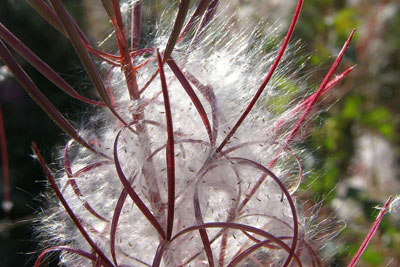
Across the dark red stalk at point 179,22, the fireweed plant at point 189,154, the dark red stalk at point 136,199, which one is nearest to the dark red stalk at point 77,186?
the fireweed plant at point 189,154

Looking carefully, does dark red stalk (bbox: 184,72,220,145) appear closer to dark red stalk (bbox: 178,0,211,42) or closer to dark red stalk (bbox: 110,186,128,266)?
dark red stalk (bbox: 178,0,211,42)

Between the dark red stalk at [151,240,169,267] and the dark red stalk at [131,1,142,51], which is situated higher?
the dark red stalk at [131,1,142,51]

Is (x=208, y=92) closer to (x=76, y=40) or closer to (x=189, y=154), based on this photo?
(x=189, y=154)

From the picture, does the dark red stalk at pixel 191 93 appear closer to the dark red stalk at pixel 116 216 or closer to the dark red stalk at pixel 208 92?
the dark red stalk at pixel 208 92

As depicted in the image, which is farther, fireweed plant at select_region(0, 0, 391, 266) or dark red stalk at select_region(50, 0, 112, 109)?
fireweed plant at select_region(0, 0, 391, 266)

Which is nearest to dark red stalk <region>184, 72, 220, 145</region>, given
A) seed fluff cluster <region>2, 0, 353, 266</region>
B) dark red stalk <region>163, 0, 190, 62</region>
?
seed fluff cluster <region>2, 0, 353, 266</region>

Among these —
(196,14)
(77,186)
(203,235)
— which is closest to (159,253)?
(203,235)

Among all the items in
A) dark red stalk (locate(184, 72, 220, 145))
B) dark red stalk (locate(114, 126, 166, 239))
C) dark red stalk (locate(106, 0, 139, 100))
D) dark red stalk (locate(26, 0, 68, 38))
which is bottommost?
dark red stalk (locate(114, 126, 166, 239))

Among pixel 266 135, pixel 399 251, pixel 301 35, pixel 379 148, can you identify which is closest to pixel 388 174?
pixel 379 148
